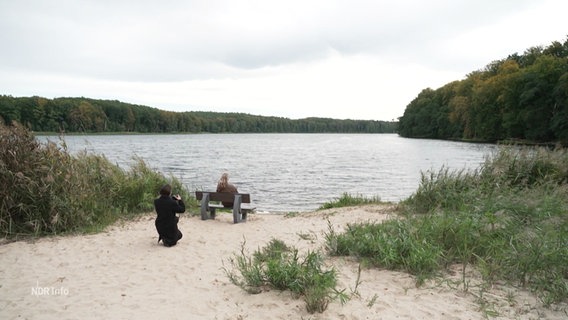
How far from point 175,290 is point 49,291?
1.71 meters

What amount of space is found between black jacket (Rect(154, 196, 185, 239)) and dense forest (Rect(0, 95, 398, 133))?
4.44m

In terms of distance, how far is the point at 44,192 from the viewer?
321 inches

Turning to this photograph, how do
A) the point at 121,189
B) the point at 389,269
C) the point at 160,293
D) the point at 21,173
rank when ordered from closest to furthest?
the point at 160,293 < the point at 389,269 < the point at 21,173 < the point at 121,189

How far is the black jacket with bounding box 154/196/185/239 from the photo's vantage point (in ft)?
25.2

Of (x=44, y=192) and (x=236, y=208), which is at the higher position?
(x=44, y=192)

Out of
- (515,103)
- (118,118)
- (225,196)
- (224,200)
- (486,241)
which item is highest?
(515,103)

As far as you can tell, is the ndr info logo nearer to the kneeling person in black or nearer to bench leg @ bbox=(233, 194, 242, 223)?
the kneeling person in black

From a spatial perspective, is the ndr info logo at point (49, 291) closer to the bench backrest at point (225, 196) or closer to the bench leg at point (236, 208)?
the bench leg at point (236, 208)

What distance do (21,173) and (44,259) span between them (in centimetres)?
218

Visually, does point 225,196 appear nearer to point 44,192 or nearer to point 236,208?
point 236,208

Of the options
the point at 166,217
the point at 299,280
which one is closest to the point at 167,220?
the point at 166,217

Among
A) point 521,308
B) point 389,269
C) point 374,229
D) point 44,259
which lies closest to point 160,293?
point 44,259

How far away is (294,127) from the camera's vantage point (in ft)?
647

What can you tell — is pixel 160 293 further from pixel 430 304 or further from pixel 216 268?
pixel 430 304
